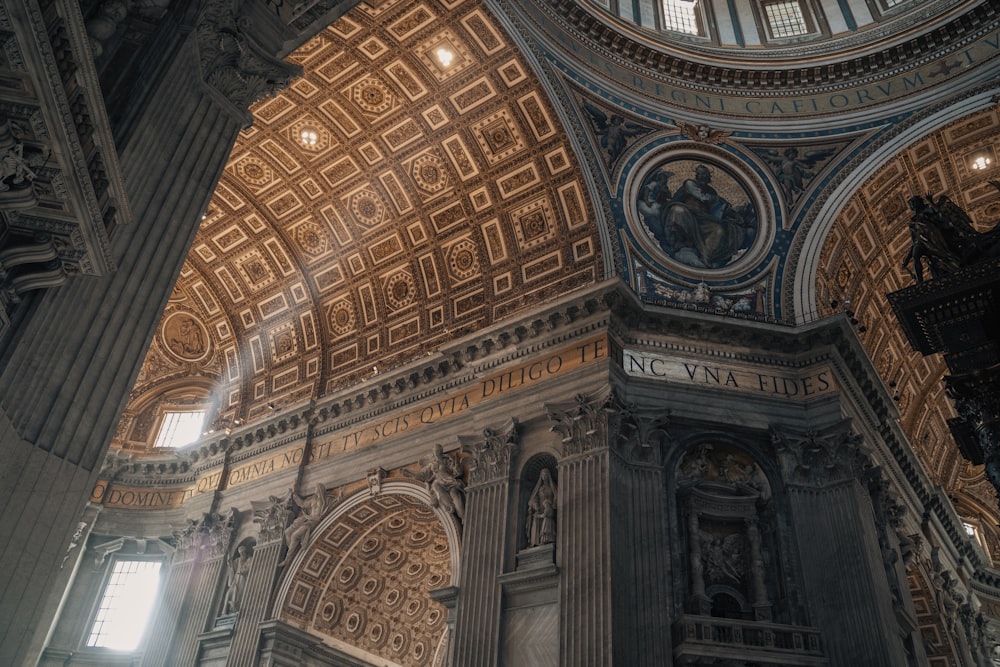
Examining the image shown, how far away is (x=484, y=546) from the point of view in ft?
44.7

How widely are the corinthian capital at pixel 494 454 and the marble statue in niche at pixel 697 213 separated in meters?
5.23

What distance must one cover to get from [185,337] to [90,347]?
1760 cm

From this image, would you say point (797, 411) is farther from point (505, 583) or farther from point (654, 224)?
point (505, 583)

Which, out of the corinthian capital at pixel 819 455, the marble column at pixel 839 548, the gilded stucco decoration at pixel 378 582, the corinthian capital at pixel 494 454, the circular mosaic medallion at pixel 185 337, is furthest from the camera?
the circular mosaic medallion at pixel 185 337

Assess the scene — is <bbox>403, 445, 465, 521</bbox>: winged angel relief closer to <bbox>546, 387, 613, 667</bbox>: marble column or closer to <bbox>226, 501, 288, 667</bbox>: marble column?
<bbox>546, 387, 613, 667</bbox>: marble column

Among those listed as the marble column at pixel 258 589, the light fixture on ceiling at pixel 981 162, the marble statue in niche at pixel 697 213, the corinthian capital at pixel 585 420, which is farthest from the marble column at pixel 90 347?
the light fixture on ceiling at pixel 981 162

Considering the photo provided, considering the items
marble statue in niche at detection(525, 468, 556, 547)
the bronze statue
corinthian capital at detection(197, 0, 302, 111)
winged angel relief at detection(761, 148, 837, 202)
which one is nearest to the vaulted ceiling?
winged angel relief at detection(761, 148, 837, 202)

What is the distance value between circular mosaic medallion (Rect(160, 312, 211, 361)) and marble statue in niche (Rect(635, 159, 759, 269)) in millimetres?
12707

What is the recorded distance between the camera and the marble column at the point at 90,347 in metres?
5.18

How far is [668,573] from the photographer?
1251 centimetres

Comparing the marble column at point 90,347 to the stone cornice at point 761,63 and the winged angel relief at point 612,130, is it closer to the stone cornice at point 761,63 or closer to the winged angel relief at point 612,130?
the winged angel relief at point 612,130

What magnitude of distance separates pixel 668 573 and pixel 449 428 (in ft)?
17.1

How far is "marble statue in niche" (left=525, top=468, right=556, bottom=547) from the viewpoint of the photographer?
43.2ft

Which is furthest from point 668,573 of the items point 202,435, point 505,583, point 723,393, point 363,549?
point 202,435
